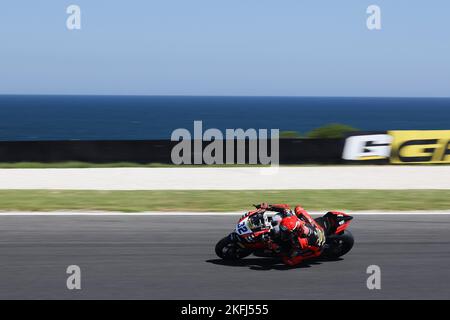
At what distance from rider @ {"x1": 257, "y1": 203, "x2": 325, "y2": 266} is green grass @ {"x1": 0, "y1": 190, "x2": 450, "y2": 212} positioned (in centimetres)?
412

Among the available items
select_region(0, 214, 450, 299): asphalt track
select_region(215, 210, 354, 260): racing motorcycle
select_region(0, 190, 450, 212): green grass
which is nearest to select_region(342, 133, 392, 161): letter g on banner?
select_region(0, 190, 450, 212): green grass

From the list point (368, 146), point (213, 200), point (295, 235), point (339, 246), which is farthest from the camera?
point (368, 146)

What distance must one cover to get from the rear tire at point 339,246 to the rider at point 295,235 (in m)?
0.41

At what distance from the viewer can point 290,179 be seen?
1648 centimetres

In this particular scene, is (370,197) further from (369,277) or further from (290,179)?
(369,277)

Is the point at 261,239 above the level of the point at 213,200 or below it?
below

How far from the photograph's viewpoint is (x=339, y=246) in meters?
8.23

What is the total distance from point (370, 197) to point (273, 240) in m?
6.10

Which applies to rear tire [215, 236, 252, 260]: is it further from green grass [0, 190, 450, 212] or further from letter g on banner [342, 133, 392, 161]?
letter g on banner [342, 133, 392, 161]

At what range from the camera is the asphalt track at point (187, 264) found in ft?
23.0

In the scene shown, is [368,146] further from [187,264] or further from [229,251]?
[187,264]

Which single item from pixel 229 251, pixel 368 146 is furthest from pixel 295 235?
pixel 368 146

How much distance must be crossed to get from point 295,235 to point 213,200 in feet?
17.5
